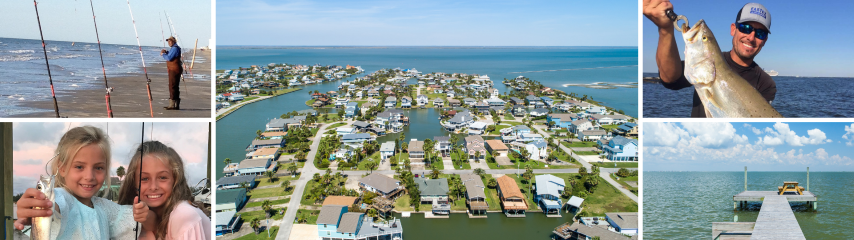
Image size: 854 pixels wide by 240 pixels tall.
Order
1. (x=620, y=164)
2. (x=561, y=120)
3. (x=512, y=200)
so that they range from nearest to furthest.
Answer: (x=512, y=200)
(x=620, y=164)
(x=561, y=120)

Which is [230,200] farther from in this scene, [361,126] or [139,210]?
[361,126]

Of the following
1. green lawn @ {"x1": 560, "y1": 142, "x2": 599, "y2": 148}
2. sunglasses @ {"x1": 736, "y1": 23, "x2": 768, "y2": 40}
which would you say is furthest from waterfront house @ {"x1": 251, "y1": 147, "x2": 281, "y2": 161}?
sunglasses @ {"x1": 736, "y1": 23, "x2": 768, "y2": 40}

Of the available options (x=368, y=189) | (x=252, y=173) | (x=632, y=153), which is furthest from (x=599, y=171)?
(x=252, y=173)

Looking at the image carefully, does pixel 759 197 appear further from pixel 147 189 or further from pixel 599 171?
pixel 147 189

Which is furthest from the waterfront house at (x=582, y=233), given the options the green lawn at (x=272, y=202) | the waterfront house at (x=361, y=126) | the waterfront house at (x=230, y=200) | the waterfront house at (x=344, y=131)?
the waterfront house at (x=361, y=126)

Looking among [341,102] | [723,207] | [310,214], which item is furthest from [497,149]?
[341,102]
